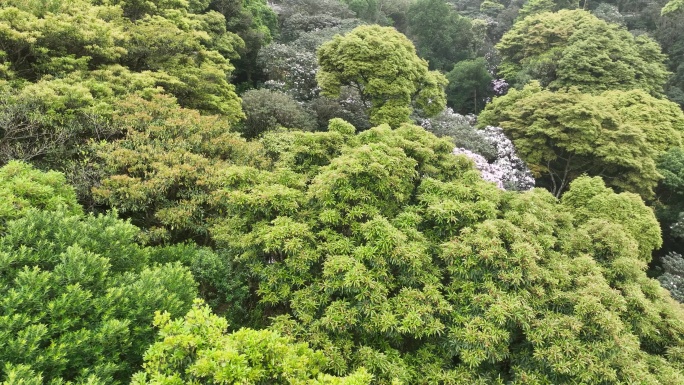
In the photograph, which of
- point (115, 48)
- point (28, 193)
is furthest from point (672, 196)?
point (115, 48)

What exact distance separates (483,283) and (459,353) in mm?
997

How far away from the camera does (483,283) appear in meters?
5.06

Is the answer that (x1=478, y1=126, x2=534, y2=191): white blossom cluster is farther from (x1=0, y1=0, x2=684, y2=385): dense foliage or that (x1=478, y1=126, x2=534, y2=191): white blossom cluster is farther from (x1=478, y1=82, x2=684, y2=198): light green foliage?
(x1=0, y1=0, x2=684, y2=385): dense foliage

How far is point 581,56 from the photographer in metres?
19.9

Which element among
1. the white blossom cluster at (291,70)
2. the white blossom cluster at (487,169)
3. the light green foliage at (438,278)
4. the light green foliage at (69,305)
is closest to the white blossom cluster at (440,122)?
the white blossom cluster at (487,169)

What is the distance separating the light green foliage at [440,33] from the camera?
94.0 feet

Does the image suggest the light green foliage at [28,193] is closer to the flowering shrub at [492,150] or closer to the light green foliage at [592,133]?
the flowering shrub at [492,150]

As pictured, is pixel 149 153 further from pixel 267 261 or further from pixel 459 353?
pixel 459 353

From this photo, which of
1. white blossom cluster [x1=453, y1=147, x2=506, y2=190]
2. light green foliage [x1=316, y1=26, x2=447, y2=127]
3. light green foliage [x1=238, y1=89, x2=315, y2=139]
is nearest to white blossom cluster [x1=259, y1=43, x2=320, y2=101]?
light green foliage [x1=316, y1=26, x2=447, y2=127]

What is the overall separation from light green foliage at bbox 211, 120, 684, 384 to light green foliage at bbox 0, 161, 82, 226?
266cm

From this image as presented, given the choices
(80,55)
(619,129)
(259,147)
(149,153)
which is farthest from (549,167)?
(80,55)

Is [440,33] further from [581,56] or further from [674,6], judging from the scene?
[674,6]

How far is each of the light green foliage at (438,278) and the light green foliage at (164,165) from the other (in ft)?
5.69

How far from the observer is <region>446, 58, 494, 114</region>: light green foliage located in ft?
83.0
